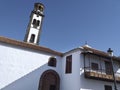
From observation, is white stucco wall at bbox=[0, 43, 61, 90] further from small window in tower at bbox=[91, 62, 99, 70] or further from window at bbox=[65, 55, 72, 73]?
small window in tower at bbox=[91, 62, 99, 70]

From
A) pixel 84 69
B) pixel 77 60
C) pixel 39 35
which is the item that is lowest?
pixel 84 69

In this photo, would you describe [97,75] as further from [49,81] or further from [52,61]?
[52,61]

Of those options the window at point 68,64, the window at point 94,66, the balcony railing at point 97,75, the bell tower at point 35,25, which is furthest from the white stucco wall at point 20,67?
the bell tower at point 35,25

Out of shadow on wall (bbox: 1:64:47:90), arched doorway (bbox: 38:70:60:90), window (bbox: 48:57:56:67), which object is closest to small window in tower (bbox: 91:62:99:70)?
arched doorway (bbox: 38:70:60:90)

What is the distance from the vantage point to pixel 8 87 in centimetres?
1563

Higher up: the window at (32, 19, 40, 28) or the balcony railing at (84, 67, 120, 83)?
the window at (32, 19, 40, 28)

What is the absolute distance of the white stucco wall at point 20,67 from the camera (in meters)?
16.0

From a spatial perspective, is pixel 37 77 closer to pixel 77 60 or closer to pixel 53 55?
pixel 53 55

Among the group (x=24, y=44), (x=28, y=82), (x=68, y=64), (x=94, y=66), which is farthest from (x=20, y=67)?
(x=94, y=66)

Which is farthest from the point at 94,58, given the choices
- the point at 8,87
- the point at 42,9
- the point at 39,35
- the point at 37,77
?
the point at 42,9

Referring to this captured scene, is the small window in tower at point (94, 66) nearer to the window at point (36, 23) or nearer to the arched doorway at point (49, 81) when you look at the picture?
the arched doorway at point (49, 81)

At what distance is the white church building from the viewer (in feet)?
54.0

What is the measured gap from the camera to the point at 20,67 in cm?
1706

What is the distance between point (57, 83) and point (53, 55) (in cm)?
401
